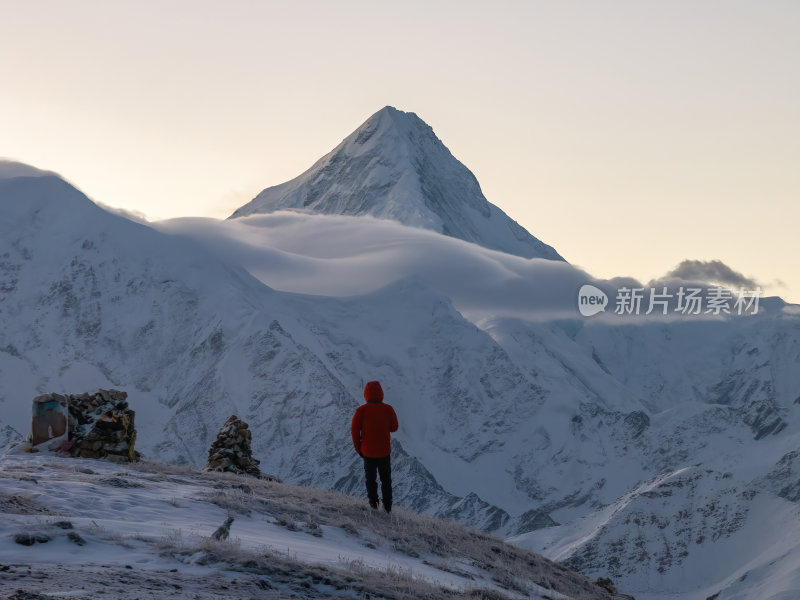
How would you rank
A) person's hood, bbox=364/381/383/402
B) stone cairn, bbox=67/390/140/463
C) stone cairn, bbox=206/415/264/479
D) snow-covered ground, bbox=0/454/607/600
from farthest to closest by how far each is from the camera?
stone cairn, bbox=206/415/264/479
stone cairn, bbox=67/390/140/463
person's hood, bbox=364/381/383/402
snow-covered ground, bbox=0/454/607/600

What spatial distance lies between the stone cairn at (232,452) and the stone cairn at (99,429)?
4744 mm

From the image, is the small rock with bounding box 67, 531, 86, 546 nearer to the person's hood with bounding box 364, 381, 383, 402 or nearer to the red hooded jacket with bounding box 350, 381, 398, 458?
the red hooded jacket with bounding box 350, 381, 398, 458

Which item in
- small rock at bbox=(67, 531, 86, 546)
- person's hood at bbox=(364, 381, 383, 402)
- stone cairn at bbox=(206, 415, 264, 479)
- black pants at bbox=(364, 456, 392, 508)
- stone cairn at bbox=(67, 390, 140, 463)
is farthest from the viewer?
stone cairn at bbox=(206, 415, 264, 479)

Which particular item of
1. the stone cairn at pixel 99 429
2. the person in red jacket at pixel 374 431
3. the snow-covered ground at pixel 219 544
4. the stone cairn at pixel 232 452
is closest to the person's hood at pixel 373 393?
the person in red jacket at pixel 374 431

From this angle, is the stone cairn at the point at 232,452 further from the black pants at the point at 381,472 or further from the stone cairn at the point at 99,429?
the black pants at the point at 381,472

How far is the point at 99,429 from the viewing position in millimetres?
27734

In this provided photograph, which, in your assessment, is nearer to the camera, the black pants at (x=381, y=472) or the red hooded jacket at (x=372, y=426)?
the red hooded jacket at (x=372, y=426)

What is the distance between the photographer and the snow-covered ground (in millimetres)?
14844

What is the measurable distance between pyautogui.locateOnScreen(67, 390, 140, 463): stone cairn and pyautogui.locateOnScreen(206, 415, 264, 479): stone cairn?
4.74 meters

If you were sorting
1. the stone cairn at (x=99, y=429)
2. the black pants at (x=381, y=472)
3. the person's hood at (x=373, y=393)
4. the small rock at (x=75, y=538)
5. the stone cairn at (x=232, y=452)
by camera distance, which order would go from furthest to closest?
the stone cairn at (x=232, y=452) < the stone cairn at (x=99, y=429) < the black pants at (x=381, y=472) < the person's hood at (x=373, y=393) < the small rock at (x=75, y=538)

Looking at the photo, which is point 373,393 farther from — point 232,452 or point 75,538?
point 232,452

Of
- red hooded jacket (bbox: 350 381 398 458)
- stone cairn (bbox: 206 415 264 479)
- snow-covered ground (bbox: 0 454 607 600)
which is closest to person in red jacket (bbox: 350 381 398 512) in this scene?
red hooded jacket (bbox: 350 381 398 458)

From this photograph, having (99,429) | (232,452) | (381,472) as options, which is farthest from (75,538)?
(232,452)

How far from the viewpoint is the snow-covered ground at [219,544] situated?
14.8 meters
